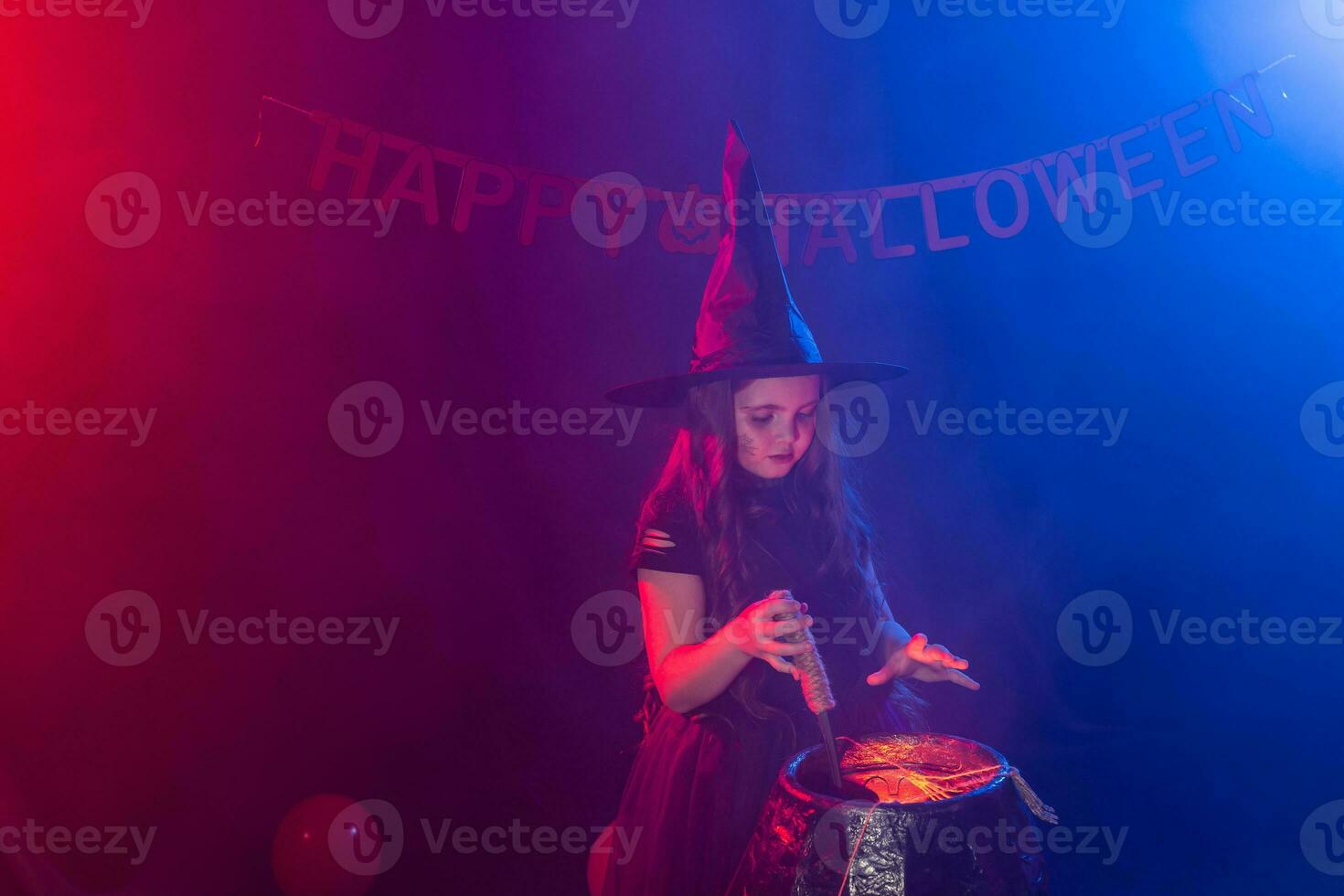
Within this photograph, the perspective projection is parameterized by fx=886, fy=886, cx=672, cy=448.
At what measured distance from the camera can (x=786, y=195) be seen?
2.79 m

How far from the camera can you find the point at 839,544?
2.08 meters

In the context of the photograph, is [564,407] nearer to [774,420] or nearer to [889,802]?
[774,420]

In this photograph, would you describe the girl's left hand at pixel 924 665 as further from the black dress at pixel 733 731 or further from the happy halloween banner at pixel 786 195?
the happy halloween banner at pixel 786 195

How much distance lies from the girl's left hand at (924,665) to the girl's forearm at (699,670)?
28 cm

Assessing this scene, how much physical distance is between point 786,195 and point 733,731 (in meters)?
1.68

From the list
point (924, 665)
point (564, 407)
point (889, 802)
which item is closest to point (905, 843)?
point (889, 802)

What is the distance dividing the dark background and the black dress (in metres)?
0.77

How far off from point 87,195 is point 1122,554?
3.33m

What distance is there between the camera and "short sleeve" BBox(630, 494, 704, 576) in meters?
1.90

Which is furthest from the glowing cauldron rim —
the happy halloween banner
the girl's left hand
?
the happy halloween banner

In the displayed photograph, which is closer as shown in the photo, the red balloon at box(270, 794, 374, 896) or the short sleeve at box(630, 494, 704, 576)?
the short sleeve at box(630, 494, 704, 576)

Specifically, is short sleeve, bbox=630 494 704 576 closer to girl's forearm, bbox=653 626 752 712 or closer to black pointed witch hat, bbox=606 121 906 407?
girl's forearm, bbox=653 626 752 712

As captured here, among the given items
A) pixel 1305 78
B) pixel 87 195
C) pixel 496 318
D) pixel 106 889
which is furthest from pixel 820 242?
pixel 106 889

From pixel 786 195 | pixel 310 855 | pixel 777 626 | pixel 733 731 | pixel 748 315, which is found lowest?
pixel 310 855
